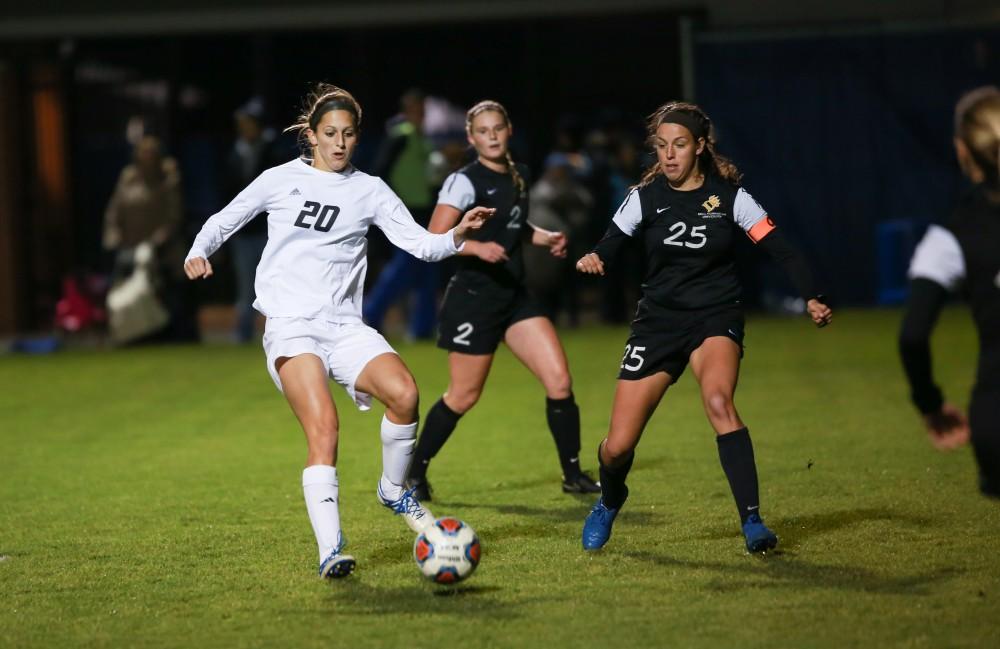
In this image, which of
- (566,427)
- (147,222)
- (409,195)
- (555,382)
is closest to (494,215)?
(555,382)

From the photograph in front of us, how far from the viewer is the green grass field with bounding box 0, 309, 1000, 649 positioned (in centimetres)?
527

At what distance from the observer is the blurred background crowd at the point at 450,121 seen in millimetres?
16500

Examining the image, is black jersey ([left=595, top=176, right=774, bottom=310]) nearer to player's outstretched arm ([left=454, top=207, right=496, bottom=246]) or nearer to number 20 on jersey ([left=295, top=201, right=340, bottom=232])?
player's outstretched arm ([left=454, top=207, right=496, bottom=246])

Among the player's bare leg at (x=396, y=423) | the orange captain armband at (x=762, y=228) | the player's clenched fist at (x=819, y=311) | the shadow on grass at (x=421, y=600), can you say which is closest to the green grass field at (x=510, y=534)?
the shadow on grass at (x=421, y=600)

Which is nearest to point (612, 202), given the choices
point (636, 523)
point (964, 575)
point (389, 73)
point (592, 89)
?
point (592, 89)

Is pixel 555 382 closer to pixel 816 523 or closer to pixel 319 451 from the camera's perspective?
pixel 816 523

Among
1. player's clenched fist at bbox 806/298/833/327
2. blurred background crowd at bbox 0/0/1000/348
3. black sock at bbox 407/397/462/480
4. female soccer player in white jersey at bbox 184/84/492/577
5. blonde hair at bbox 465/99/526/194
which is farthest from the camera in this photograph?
blurred background crowd at bbox 0/0/1000/348

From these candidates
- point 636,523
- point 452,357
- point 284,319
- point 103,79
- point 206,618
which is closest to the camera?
point 206,618

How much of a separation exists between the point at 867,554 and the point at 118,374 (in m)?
9.63

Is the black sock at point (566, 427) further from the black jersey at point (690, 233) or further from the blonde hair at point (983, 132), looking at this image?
the blonde hair at point (983, 132)

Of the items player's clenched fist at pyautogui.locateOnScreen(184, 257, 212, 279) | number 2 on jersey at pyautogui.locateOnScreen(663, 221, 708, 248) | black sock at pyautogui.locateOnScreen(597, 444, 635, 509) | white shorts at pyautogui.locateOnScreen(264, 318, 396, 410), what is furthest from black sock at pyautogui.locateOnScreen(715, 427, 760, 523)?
player's clenched fist at pyautogui.locateOnScreen(184, 257, 212, 279)

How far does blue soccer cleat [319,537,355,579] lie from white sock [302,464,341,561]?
21 millimetres

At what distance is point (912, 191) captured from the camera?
1788cm

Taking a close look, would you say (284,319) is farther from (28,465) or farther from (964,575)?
(28,465)
